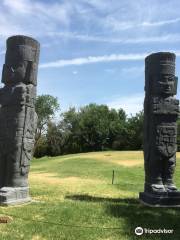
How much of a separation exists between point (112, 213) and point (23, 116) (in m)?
3.62

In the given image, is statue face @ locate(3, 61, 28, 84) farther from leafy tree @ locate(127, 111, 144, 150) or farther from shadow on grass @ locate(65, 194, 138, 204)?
leafy tree @ locate(127, 111, 144, 150)

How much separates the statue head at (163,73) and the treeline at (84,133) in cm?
4659

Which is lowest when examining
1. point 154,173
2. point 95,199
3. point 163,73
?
point 95,199

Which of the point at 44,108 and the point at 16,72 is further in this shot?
the point at 44,108

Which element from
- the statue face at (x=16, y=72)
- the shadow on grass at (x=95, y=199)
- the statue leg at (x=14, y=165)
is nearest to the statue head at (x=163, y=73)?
the shadow on grass at (x=95, y=199)

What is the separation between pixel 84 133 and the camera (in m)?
62.6

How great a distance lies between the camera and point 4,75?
36.2 ft

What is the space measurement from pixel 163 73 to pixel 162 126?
5.15 feet

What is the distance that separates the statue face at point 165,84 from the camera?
11.3 m

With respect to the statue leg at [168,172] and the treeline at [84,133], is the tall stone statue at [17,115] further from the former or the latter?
the treeline at [84,133]

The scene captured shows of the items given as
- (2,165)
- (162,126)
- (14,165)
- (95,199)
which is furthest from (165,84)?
(2,165)

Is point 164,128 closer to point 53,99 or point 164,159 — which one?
point 164,159

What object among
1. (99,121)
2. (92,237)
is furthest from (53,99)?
(92,237)

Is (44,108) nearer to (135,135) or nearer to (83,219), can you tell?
(135,135)
